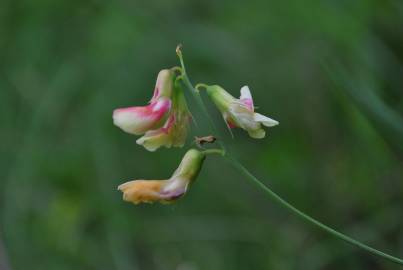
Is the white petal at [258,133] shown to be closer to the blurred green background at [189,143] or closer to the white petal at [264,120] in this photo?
the white petal at [264,120]

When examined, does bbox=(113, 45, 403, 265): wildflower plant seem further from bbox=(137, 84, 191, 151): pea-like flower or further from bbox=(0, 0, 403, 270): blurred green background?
bbox=(0, 0, 403, 270): blurred green background

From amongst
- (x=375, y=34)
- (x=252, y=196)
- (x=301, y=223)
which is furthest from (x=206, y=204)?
(x=375, y=34)

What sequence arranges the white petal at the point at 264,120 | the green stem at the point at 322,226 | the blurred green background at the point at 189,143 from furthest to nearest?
the blurred green background at the point at 189,143 < the white petal at the point at 264,120 < the green stem at the point at 322,226

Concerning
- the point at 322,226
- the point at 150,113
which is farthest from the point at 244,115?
the point at 322,226

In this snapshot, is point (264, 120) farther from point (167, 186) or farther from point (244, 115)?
point (167, 186)

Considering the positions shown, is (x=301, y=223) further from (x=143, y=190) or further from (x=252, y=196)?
(x=143, y=190)

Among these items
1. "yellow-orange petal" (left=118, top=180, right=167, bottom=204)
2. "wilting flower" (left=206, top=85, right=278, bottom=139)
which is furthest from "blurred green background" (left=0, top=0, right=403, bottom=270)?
"yellow-orange petal" (left=118, top=180, right=167, bottom=204)

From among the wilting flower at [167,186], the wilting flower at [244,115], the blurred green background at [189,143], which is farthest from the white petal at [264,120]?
the blurred green background at [189,143]
